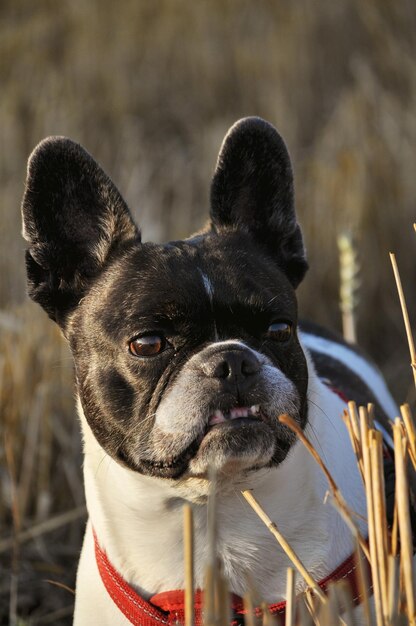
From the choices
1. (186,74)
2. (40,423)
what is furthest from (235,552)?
(186,74)

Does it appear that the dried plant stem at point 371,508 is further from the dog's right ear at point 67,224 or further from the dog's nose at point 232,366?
the dog's right ear at point 67,224

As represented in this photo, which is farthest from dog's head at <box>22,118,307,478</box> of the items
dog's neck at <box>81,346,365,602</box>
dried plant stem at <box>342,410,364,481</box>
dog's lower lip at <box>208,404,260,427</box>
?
dried plant stem at <box>342,410,364,481</box>

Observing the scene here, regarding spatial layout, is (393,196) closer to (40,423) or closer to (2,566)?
(40,423)

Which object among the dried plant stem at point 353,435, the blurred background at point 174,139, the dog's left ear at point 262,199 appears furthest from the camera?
the blurred background at point 174,139

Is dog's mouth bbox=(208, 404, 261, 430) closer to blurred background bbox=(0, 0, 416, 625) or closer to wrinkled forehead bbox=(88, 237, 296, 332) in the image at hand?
wrinkled forehead bbox=(88, 237, 296, 332)

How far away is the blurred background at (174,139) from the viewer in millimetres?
4070

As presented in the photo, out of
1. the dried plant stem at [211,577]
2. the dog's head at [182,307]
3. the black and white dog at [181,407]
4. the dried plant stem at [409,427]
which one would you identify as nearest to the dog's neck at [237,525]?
the black and white dog at [181,407]

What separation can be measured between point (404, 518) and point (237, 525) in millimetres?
844

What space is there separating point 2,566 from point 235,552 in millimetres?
1609

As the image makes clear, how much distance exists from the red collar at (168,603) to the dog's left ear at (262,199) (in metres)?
1.00

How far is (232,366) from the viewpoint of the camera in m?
2.27

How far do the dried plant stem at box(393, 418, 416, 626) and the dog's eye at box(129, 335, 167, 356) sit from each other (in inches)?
32.3

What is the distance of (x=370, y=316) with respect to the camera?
18.6 ft

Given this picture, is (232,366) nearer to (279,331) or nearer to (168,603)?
(279,331)
